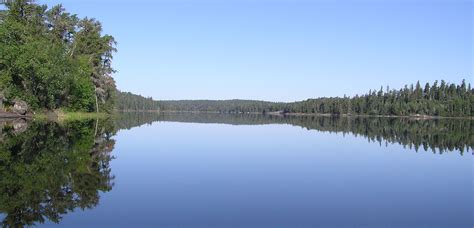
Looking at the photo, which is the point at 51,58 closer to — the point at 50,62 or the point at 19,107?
the point at 50,62

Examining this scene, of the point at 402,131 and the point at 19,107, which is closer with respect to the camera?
the point at 19,107

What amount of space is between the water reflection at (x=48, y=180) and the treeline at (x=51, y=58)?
27078 millimetres

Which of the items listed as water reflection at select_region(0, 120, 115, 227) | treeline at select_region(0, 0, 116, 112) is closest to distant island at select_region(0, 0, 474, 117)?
treeline at select_region(0, 0, 116, 112)

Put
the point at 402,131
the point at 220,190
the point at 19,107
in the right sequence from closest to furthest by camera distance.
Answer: the point at 220,190 < the point at 19,107 < the point at 402,131

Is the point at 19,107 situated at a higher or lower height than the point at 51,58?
lower

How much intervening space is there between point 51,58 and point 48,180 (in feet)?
129

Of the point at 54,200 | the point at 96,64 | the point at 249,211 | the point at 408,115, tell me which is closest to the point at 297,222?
the point at 249,211

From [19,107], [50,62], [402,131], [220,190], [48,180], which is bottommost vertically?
[402,131]

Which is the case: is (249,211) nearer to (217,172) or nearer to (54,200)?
(54,200)

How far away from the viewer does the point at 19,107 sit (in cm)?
4791

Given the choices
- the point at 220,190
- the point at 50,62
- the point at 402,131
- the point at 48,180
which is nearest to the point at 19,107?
the point at 50,62

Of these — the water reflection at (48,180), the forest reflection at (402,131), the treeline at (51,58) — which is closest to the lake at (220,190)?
the water reflection at (48,180)

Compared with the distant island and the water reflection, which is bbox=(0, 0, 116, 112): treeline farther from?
the water reflection

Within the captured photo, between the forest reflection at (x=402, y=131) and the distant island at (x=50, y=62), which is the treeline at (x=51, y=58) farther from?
the forest reflection at (x=402, y=131)
